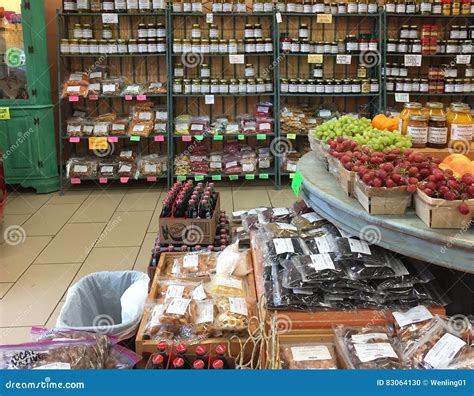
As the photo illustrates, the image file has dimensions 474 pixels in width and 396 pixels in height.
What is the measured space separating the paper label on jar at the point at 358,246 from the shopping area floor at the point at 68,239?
1866 mm

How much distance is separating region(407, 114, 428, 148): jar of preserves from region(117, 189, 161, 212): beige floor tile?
10.6 feet

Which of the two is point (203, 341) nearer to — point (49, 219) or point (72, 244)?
point (72, 244)

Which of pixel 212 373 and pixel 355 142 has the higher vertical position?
pixel 355 142

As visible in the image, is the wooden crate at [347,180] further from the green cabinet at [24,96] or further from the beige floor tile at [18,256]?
the green cabinet at [24,96]

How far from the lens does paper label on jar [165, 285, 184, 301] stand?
83.4 inches

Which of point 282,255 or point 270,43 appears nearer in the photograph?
point 282,255

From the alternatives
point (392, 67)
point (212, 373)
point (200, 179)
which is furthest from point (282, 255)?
point (392, 67)

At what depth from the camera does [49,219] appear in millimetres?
4859

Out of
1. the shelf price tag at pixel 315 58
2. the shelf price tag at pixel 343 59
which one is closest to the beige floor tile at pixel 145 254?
the shelf price tag at pixel 315 58

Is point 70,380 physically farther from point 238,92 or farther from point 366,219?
point 238,92

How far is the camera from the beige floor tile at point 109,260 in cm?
366

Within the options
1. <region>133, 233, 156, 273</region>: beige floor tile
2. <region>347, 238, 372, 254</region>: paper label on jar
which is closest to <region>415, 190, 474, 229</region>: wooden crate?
<region>347, 238, 372, 254</region>: paper label on jar

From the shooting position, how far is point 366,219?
175cm

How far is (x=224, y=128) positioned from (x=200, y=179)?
0.65 meters
